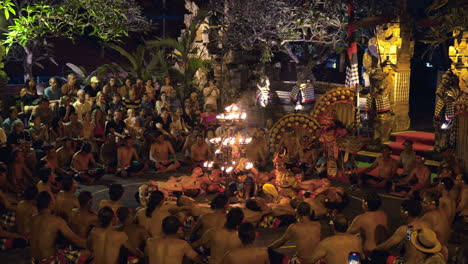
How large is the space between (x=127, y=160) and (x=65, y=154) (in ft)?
4.34

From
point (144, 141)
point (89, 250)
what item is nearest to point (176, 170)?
point (144, 141)

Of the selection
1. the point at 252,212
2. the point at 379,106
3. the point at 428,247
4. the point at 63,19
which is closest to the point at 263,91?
the point at 379,106

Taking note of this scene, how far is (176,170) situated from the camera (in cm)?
1336

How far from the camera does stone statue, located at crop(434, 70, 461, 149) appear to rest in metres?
12.7

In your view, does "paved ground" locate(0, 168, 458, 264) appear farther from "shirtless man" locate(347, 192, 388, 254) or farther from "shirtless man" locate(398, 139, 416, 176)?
"shirtless man" locate(347, 192, 388, 254)

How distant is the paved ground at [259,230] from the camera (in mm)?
8115

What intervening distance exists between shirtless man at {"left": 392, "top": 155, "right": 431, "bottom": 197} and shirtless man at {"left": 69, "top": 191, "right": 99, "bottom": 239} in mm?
6102

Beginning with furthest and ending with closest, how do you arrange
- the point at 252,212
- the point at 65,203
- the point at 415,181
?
the point at 415,181, the point at 252,212, the point at 65,203

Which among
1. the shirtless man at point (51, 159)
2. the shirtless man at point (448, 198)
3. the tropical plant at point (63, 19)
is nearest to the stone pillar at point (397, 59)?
the shirtless man at point (448, 198)

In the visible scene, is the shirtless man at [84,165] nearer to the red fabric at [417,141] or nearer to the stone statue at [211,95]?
the stone statue at [211,95]

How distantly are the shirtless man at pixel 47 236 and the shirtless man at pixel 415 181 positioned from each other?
256 inches

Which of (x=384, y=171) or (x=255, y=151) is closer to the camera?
(x=384, y=171)

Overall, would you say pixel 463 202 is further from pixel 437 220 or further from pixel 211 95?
pixel 211 95

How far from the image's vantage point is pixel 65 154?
40.1ft
